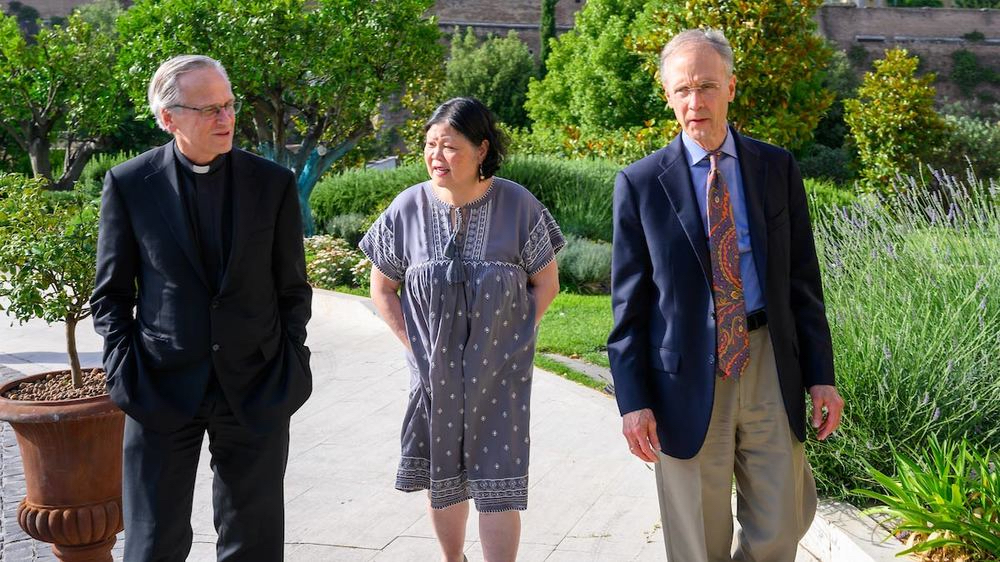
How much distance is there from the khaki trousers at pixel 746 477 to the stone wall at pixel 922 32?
4676cm

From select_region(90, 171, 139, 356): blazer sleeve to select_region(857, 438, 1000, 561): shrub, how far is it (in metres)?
2.46

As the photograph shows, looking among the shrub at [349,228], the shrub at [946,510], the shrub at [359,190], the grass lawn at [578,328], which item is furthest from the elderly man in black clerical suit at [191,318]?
the shrub at [359,190]

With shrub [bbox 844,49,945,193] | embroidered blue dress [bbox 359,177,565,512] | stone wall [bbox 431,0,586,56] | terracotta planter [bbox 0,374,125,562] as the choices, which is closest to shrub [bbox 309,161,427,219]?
shrub [bbox 844,49,945,193]

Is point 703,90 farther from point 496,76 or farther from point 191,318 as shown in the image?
point 496,76

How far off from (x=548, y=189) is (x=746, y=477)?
34.6ft

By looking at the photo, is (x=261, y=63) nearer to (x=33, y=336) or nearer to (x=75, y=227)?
(x=33, y=336)

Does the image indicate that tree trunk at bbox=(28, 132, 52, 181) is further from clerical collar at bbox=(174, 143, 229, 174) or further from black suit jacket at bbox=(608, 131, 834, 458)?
black suit jacket at bbox=(608, 131, 834, 458)

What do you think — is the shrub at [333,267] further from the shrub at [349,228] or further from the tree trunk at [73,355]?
the tree trunk at [73,355]

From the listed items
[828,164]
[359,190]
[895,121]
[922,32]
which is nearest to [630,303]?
[359,190]

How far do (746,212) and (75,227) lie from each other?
2.47 meters

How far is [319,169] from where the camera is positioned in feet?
49.4

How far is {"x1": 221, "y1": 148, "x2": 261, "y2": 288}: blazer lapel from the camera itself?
3039 millimetres

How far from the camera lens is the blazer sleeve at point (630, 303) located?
2930 millimetres

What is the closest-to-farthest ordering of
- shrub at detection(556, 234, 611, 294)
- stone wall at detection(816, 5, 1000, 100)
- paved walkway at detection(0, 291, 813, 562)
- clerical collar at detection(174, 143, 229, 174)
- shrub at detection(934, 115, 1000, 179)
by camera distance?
clerical collar at detection(174, 143, 229, 174)
paved walkway at detection(0, 291, 813, 562)
shrub at detection(556, 234, 611, 294)
shrub at detection(934, 115, 1000, 179)
stone wall at detection(816, 5, 1000, 100)
